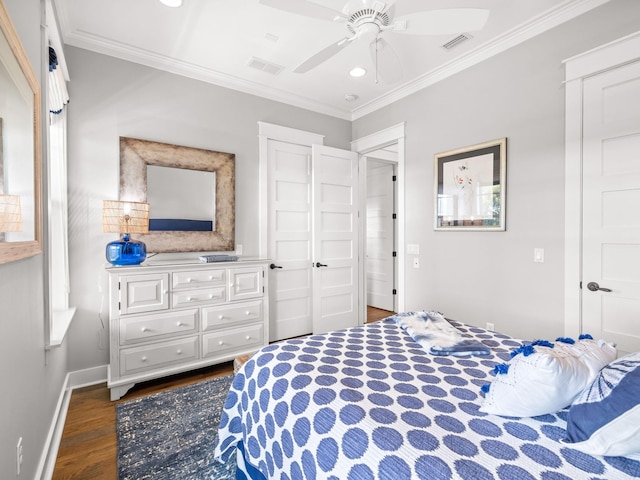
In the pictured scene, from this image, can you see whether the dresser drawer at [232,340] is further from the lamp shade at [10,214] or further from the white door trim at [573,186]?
the white door trim at [573,186]

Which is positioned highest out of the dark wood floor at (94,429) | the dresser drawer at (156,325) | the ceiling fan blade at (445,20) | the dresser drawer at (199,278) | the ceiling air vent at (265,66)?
the ceiling air vent at (265,66)

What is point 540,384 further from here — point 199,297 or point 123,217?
point 123,217

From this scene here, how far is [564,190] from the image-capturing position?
227 cm

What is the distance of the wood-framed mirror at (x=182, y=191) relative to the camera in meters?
2.79

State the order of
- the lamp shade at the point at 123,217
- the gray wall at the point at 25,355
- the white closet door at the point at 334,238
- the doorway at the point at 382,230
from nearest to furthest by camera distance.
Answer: the gray wall at the point at 25,355 → the lamp shade at the point at 123,217 → the white closet door at the point at 334,238 → the doorway at the point at 382,230

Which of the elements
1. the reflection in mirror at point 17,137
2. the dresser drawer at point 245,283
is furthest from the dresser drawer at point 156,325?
the reflection in mirror at point 17,137

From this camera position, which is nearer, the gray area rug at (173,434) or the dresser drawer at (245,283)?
the gray area rug at (173,434)

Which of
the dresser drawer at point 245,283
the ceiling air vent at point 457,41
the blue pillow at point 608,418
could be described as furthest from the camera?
the dresser drawer at point 245,283

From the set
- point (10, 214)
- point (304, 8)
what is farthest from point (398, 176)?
point (10, 214)

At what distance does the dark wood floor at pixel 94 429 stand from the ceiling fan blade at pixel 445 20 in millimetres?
2925

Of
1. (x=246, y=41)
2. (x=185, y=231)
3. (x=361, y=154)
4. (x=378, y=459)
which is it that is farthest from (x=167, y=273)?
(x=361, y=154)

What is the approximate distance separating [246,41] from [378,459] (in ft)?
9.82

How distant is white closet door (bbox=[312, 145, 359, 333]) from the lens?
370 cm

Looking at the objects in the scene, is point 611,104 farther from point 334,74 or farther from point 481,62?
point 334,74
